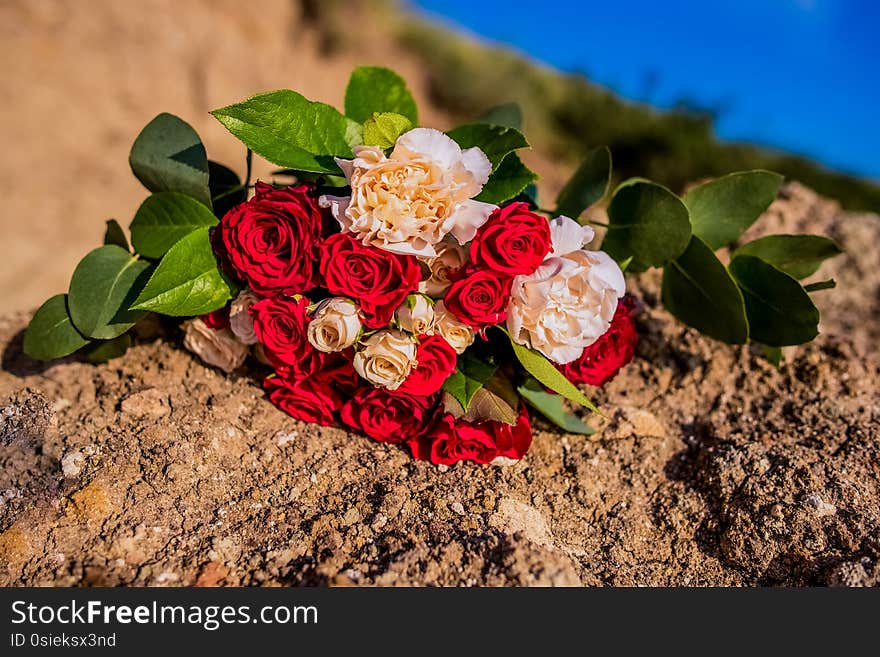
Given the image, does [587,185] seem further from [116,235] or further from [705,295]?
[116,235]

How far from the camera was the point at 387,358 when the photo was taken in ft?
4.28

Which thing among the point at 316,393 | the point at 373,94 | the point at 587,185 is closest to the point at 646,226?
the point at 587,185

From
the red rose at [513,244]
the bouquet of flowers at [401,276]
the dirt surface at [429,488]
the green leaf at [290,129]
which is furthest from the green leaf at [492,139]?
the dirt surface at [429,488]

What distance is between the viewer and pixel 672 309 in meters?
1.61

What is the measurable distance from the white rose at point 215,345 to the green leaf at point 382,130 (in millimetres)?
487

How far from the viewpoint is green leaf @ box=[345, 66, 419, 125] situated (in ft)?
5.07

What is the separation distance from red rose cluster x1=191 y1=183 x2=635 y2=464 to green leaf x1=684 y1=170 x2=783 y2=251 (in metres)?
0.33

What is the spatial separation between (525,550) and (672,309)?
2.31ft

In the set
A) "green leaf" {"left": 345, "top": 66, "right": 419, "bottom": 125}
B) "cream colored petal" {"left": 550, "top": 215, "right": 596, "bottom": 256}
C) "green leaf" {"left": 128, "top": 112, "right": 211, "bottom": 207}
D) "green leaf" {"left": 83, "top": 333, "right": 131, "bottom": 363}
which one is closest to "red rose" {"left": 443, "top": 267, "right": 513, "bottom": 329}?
"cream colored petal" {"left": 550, "top": 215, "right": 596, "bottom": 256}

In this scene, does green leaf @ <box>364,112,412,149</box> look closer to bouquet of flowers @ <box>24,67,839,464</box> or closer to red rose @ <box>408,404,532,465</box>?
bouquet of flowers @ <box>24,67,839,464</box>

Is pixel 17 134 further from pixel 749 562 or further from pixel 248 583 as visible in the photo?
pixel 749 562

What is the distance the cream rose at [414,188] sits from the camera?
4.03ft

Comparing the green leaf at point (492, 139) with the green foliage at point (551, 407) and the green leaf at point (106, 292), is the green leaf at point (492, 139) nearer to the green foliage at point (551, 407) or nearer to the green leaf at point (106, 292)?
the green foliage at point (551, 407)

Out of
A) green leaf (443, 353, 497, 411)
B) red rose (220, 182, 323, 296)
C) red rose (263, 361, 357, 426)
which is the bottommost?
red rose (263, 361, 357, 426)
